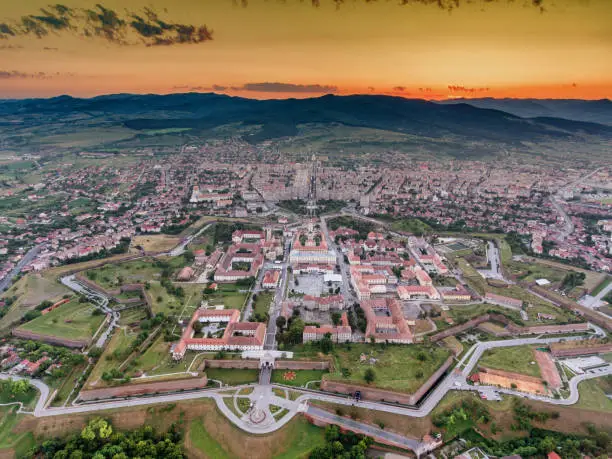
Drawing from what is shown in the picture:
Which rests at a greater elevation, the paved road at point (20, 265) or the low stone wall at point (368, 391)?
the low stone wall at point (368, 391)

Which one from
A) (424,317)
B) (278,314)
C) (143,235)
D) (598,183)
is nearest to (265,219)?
(143,235)

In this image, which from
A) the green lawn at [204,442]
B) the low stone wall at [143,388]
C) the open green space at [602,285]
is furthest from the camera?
the open green space at [602,285]

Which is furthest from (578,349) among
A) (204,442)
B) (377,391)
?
(204,442)

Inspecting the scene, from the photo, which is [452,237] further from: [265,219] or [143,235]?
[143,235]

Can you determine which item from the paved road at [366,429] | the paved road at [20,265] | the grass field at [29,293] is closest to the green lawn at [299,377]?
the paved road at [366,429]

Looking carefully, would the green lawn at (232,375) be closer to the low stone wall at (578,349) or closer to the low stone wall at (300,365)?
the low stone wall at (300,365)

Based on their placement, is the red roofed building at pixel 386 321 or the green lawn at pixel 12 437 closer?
the green lawn at pixel 12 437
